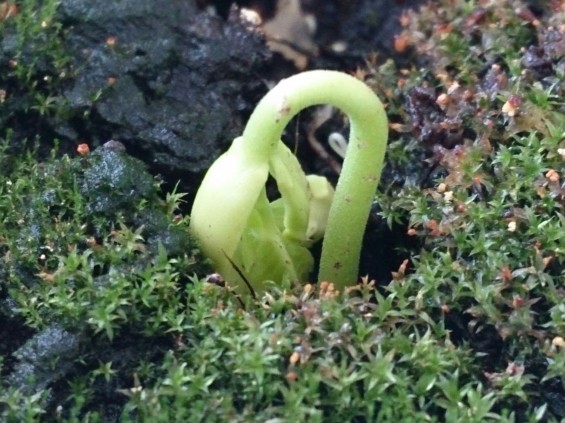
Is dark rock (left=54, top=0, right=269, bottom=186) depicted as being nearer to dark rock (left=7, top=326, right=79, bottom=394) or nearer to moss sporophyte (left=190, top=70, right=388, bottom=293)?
moss sporophyte (left=190, top=70, right=388, bottom=293)

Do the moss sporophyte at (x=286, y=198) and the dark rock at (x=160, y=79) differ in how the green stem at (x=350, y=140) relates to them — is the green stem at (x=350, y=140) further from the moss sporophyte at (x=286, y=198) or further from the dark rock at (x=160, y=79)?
the dark rock at (x=160, y=79)

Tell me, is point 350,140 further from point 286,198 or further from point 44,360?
point 44,360

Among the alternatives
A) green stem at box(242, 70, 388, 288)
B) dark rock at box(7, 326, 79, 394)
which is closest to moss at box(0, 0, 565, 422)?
dark rock at box(7, 326, 79, 394)

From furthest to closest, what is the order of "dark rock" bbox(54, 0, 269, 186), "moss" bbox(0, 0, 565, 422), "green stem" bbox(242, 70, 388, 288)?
1. "dark rock" bbox(54, 0, 269, 186)
2. "green stem" bbox(242, 70, 388, 288)
3. "moss" bbox(0, 0, 565, 422)

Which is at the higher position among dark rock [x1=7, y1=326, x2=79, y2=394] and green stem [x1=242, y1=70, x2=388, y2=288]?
green stem [x1=242, y1=70, x2=388, y2=288]

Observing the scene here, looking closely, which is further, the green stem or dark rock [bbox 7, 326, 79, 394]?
the green stem

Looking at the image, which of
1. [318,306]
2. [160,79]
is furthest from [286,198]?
[160,79]

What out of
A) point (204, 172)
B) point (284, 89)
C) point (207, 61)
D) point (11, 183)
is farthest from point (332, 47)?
point (11, 183)

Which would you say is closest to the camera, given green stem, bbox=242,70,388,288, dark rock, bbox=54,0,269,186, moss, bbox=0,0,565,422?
moss, bbox=0,0,565,422

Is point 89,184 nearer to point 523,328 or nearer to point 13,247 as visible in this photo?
point 13,247

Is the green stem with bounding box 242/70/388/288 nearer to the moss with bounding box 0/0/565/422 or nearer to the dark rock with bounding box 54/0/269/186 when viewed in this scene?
the moss with bounding box 0/0/565/422
